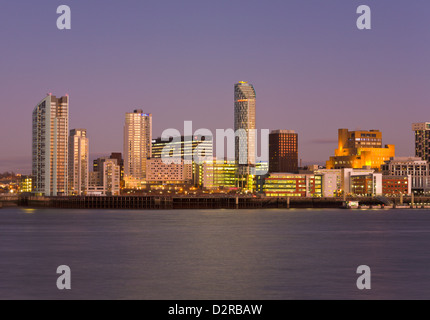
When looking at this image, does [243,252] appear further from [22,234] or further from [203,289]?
[22,234]

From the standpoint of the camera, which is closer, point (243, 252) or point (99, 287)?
point (99, 287)

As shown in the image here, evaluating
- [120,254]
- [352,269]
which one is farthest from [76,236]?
[352,269]

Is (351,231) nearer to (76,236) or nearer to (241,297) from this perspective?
(76,236)

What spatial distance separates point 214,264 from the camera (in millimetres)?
69062

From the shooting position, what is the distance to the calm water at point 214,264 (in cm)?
5209

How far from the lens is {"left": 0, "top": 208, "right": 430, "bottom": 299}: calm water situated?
52.1 m
